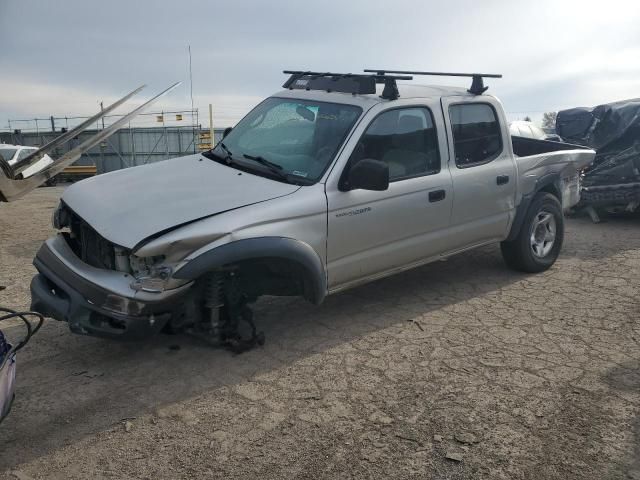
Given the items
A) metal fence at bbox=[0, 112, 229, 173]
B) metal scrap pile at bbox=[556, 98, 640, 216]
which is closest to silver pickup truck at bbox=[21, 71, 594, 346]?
metal scrap pile at bbox=[556, 98, 640, 216]

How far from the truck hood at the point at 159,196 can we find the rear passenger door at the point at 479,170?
5.79ft

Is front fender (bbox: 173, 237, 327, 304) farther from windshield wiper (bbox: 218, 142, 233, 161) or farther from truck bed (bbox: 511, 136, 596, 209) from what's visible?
truck bed (bbox: 511, 136, 596, 209)

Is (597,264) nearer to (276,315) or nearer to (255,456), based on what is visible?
(276,315)

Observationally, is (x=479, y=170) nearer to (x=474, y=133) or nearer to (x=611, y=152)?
(x=474, y=133)

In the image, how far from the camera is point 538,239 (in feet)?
20.5

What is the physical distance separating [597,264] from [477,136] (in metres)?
2.40

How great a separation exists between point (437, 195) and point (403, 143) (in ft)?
1.72

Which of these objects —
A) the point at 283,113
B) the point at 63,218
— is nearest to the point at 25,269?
the point at 63,218

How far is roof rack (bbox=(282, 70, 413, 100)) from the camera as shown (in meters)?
4.73

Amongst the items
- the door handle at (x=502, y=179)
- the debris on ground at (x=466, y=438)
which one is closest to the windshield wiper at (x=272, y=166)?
the debris on ground at (x=466, y=438)

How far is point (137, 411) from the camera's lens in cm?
349

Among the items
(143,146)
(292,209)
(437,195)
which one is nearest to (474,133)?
(437,195)

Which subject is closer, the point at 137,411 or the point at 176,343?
the point at 137,411

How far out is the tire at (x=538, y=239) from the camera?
19.5 feet
